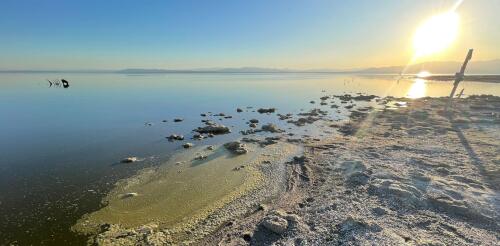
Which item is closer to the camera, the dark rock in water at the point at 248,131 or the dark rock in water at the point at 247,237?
the dark rock in water at the point at 247,237

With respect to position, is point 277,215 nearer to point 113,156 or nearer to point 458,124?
point 113,156

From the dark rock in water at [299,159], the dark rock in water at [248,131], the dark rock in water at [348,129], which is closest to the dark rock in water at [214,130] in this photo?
the dark rock in water at [248,131]

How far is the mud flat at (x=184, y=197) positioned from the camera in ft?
34.4

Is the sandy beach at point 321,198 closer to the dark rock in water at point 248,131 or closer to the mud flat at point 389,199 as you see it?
the mud flat at point 389,199

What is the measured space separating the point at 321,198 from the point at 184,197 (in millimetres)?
6328

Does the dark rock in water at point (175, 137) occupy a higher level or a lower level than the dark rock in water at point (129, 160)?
lower

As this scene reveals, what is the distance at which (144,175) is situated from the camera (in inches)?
630

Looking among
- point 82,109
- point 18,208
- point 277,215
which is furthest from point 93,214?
point 82,109

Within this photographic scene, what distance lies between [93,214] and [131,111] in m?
29.5

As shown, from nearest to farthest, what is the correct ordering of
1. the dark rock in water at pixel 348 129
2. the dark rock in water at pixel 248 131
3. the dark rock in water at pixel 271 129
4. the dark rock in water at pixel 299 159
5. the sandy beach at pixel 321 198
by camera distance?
the sandy beach at pixel 321 198
the dark rock in water at pixel 299 159
the dark rock in water at pixel 348 129
the dark rock in water at pixel 248 131
the dark rock in water at pixel 271 129

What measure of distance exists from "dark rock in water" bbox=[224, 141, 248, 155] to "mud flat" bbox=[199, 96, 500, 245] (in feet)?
14.6

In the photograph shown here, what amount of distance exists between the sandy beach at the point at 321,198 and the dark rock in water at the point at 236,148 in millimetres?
433

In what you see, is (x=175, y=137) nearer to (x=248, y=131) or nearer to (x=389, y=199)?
(x=248, y=131)

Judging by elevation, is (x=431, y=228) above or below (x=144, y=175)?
above
